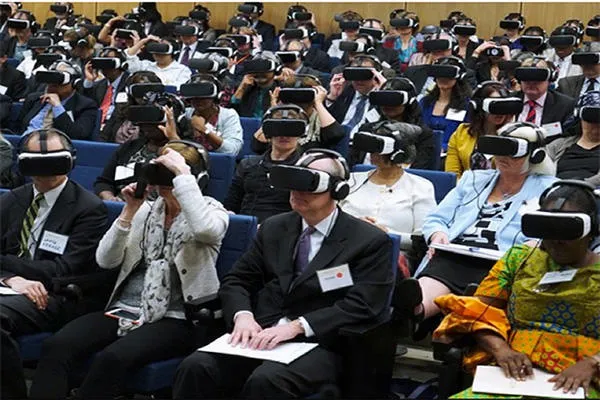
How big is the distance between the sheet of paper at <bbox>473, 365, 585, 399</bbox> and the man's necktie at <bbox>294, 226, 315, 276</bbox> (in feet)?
2.36

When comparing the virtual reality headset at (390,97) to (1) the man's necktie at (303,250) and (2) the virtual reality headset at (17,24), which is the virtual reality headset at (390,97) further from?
(2) the virtual reality headset at (17,24)

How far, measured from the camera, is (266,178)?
4391mm

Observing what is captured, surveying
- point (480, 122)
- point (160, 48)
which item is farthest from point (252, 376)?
point (160, 48)

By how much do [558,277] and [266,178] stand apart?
1.91 m

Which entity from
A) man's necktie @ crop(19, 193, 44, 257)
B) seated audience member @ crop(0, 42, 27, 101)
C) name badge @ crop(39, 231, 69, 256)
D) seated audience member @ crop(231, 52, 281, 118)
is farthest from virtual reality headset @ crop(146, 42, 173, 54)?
name badge @ crop(39, 231, 69, 256)

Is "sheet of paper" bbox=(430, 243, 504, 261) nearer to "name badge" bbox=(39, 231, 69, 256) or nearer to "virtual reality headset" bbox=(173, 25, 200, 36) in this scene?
"name badge" bbox=(39, 231, 69, 256)

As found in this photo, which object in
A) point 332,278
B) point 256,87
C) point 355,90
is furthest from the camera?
point 256,87

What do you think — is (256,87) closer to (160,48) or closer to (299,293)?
(160,48)

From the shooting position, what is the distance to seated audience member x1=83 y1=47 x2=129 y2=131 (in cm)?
647

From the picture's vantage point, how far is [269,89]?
6.19 m

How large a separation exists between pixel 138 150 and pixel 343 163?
5.38 ft

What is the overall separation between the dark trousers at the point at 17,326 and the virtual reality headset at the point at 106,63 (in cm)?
331

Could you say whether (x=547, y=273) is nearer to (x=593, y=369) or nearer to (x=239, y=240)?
(x=593, y=369)

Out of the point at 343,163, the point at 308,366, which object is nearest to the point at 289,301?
the point at 308,366
